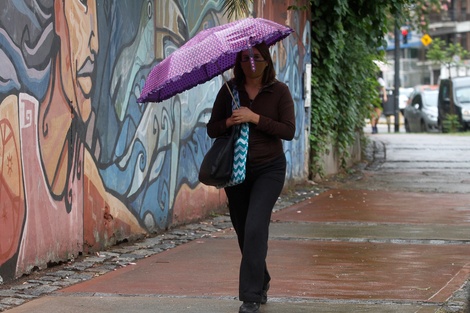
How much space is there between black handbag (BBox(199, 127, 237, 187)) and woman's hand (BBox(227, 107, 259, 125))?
0.33ft

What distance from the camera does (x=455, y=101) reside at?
102 ft

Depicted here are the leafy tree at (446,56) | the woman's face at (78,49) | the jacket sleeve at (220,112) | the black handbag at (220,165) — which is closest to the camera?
the black handbag at (220,165)

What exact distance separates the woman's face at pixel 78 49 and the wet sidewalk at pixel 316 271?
1384 mm

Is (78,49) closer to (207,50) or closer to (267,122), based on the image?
(207,50)

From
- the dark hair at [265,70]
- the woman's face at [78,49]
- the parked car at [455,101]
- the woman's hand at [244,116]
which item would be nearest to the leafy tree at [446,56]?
the parked car at [455,101]

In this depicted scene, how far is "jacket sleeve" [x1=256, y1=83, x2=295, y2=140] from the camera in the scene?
6.42 metres

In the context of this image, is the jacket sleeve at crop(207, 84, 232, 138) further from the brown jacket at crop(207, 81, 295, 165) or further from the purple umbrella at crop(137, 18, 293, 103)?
the purple umbrella at crop(137, 18, 293, 103)

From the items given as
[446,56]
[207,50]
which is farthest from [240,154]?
[446,56]

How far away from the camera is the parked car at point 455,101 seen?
3092 cm

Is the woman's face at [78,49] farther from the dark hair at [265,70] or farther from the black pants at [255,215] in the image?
the black pants at [255,215]

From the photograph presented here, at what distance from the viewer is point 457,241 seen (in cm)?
979

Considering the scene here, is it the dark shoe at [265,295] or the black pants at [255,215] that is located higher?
the black pants at [255,215]

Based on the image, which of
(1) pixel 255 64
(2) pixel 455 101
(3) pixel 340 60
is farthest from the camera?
(2) pixel 455 101

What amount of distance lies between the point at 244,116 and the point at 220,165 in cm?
33
